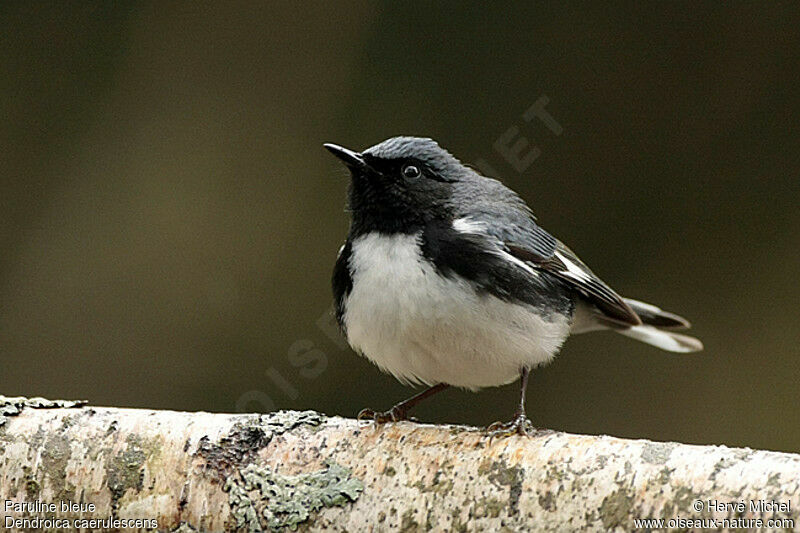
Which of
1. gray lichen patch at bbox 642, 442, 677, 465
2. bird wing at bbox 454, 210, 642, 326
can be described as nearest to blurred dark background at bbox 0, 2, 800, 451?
bird wing at bbox 454, 210, 642, 326

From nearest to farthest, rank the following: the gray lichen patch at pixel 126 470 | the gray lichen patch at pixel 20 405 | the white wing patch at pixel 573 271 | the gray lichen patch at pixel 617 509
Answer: the gray lichen patch at pixel 617 509, the gray lichen patch at pixel 126 470, the gray lichen patch at pixel 20 405, the white wing patch at pixel 573 271

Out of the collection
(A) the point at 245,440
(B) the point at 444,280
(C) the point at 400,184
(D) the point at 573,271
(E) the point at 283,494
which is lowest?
(E) the point at 283,494

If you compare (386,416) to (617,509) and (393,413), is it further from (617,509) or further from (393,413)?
(617,509)

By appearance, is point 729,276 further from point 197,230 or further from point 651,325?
point 197,230

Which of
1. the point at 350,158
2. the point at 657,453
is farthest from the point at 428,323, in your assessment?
the point at 657,453

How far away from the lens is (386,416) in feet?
9.34

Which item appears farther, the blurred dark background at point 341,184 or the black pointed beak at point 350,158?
the blurred dark background at point 341,184

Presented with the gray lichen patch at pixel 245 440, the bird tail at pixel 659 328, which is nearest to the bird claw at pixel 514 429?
the gray lichen patch at pixel 245 440

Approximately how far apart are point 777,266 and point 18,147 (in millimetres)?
4283

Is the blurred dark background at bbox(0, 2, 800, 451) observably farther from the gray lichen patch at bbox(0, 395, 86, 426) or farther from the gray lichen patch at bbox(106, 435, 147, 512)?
the gray lichen patch at bbox(106, 435, 147, 512)

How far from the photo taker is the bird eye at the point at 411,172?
10.6ft

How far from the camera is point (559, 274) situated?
3262 mm

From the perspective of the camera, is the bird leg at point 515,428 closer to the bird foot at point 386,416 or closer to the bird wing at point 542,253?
the bird foot at point 386,416

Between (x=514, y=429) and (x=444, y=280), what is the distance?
518mm
